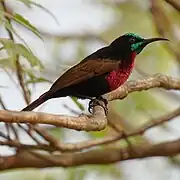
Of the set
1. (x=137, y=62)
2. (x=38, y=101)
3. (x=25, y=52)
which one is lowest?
(x=137, y=62)

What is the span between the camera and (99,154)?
3.03 meters

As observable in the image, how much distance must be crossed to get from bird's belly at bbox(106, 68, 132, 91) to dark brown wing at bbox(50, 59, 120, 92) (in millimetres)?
25

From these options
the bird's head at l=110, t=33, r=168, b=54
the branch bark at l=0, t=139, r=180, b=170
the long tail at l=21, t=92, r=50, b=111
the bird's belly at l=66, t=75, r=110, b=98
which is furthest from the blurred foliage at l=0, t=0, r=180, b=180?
the long tail at l=21, t=92, r=50, b=111

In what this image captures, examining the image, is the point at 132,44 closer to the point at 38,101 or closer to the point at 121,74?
the point at 121,74

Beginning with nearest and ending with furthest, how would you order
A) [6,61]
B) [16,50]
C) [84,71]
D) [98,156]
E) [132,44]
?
[16,50] → [6,61] → [84,71] → [132,44] → [98,156]

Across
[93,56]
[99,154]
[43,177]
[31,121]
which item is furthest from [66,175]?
[31,121]

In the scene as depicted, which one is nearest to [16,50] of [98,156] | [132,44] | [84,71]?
[84,71]

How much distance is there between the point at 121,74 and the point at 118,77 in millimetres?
30

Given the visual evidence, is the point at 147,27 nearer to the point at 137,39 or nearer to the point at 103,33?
the point at 103,33

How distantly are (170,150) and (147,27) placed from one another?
187 centimetres

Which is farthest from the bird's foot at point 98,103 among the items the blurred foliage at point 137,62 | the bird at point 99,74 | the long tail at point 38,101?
the blurred foliage at point 137,62

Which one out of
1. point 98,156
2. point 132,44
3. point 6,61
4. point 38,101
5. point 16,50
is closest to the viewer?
point 16,50

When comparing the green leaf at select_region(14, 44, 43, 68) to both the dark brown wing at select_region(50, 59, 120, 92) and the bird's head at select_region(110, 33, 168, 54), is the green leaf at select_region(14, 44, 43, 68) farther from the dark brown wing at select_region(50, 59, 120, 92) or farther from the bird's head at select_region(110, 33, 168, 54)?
the bird's head at select_region(110, 33, 168, 54)

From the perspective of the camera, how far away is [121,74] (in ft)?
8.38
